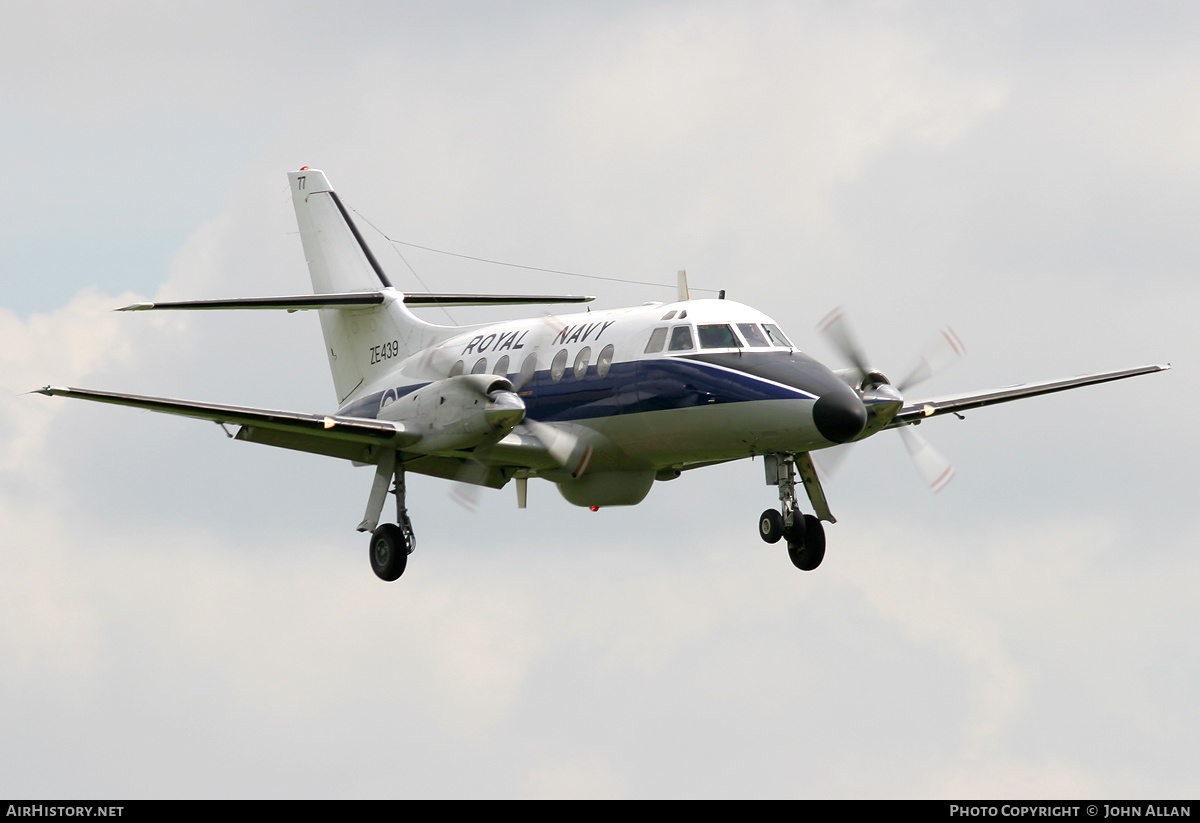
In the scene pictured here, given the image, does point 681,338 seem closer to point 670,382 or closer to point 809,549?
point 670,382

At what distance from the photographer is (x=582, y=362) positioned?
2486cm

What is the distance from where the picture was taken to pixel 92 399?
22.5 metres

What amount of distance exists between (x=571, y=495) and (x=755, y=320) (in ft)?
14.6

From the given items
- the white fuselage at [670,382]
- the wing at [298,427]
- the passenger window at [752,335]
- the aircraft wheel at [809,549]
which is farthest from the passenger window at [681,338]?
the wing at [298,427]

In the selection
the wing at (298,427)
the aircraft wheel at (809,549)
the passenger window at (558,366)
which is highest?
the passenger window at (558,366)

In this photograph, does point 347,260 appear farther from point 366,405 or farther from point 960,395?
point 960,395

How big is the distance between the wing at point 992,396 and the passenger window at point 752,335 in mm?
2555

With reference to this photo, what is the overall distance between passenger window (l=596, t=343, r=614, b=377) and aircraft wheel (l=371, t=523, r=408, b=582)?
4.27 metres

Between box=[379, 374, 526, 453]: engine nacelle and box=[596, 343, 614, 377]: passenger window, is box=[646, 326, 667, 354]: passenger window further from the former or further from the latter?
box=[379, 374, 526, 453]: engine nacelle

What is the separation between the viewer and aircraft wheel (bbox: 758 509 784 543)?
958 inches

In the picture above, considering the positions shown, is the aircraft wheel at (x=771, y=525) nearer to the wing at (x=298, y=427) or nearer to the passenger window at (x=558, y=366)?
the passenger window at (x=558, y=366)

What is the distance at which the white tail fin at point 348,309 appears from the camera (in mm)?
30219

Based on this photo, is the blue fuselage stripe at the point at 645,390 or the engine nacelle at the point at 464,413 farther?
the engine nacelle at the point at 464,413

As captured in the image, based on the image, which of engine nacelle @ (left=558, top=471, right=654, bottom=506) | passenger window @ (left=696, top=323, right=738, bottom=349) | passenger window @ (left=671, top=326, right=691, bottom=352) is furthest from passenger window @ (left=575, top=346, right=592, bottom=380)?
passenger window @ (left=696, top=323, right=738, bottom=349)
